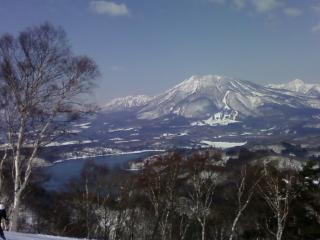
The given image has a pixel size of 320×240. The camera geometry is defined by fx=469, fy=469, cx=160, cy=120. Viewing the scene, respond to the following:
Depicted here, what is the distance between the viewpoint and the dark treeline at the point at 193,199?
102ft

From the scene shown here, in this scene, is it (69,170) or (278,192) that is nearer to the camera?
(278,192)

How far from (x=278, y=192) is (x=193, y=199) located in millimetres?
5671

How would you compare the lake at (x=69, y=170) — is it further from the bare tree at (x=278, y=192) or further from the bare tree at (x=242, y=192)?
the bare tree at (x=278, y=192)

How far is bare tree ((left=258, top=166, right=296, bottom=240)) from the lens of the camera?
2972 cm

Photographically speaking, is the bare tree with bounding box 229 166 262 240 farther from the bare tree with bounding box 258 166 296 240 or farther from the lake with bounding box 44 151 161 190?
the lake with bounding box 44 151 161 190

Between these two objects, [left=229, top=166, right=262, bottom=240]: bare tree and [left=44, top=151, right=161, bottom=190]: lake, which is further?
[left=44, top=151, right=161, bottom=190]: lake

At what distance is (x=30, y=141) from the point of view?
848 inches

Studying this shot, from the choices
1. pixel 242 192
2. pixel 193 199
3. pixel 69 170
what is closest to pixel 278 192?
pixel 242 192

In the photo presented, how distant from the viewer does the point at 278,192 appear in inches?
1194

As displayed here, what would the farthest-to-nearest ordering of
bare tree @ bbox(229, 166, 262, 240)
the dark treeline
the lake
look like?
the lake < the dark treeline < bare tree @ bbox(229, 166, 262, 240)

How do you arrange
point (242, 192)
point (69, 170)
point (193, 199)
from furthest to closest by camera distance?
point (69, 170) < point (193, 199) < point (242, 192)

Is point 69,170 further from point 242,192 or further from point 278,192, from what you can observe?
point 278,192

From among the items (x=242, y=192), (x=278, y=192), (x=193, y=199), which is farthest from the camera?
(x=193, y=199)

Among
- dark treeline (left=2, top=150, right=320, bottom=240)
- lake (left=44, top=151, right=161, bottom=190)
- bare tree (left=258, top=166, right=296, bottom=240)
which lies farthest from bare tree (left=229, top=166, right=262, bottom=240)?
lake (left=44, top=151, right=161, bottom=190)
